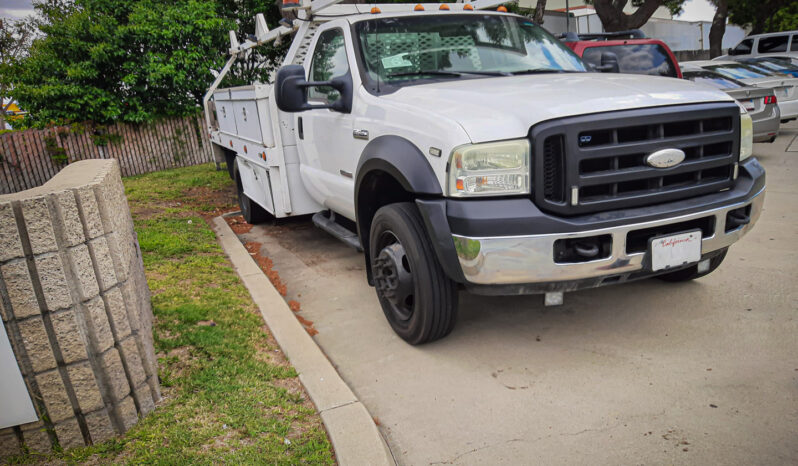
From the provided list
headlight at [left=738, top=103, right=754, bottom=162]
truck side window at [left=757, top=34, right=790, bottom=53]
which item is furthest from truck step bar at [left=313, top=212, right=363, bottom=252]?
truck side window at [left=757, top=34, right=790, bottom=53]

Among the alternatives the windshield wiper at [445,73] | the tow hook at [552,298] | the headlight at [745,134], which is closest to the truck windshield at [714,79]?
the headlight at [745,134]

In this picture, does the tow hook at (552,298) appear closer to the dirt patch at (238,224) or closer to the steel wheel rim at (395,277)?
the steel wheel rim at (395,277)

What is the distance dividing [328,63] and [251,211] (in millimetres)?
3028

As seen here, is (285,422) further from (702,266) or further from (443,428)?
(702,266)

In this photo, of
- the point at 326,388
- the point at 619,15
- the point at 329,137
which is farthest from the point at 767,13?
the point at 326,388

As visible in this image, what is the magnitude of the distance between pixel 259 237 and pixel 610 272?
15.5ft

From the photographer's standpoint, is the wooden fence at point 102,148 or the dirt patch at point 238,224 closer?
the dirt patch at point 238,224

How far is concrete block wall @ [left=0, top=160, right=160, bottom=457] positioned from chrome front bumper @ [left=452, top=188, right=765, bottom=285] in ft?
5.53

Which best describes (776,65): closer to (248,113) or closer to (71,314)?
(248,113)

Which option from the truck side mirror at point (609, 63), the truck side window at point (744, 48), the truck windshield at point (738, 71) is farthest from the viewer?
the truck side window at point (744, 48)

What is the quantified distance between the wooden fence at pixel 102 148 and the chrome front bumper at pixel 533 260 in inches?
490

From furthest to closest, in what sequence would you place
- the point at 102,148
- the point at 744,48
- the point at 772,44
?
the point at 744,48 < the point at 772,44 < the point at 102,148

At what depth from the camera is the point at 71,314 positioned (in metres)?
2.63

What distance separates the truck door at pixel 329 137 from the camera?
4457 mm
